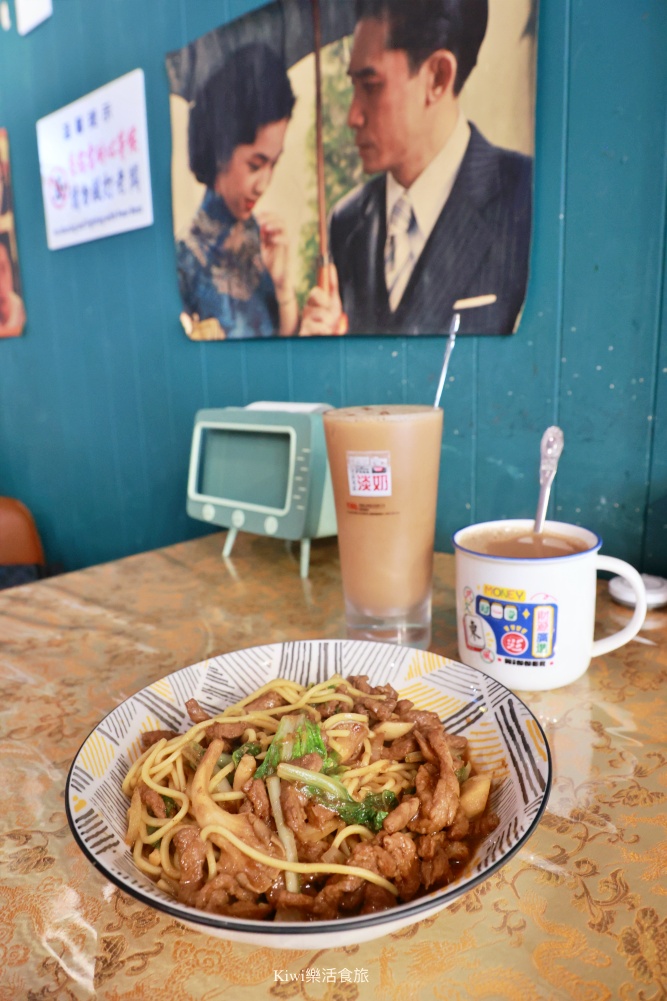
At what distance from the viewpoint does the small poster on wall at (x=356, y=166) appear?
115 centimetres

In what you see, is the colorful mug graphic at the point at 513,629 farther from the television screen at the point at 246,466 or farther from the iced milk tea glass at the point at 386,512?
the television screen at the point at 246,466

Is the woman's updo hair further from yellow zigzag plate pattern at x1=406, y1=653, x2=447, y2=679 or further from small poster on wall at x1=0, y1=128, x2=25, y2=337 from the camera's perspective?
yellow zigzag plate pattern at x1=406, y1=653, x2=447, y2=679

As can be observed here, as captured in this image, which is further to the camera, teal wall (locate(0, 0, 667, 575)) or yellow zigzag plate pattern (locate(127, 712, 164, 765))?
teal wall (locate(0, 0, 667, 575))

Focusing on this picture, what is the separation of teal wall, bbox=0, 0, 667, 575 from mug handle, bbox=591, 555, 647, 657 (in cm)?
38

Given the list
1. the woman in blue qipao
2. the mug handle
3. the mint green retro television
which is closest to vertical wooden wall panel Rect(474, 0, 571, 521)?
the mint green retro television

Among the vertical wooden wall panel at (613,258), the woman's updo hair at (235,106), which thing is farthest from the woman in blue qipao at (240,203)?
the vertical wooden wall panel at (613,258)

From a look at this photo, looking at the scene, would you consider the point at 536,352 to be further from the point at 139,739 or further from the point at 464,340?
the point at 139,739

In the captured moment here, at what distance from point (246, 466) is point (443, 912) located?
3.43ft

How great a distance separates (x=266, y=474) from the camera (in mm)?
1396

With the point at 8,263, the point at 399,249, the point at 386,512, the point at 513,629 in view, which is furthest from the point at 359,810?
the point at 8,263

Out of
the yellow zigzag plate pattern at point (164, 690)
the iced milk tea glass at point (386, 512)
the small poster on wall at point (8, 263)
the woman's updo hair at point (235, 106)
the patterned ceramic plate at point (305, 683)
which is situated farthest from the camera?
the small poster on wall at point (8, 263)

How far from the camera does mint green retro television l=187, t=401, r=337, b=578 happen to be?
1.29m

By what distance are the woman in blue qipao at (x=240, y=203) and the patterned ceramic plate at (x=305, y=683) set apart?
39.3 inches

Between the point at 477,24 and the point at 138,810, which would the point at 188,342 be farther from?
the point at 138,810
